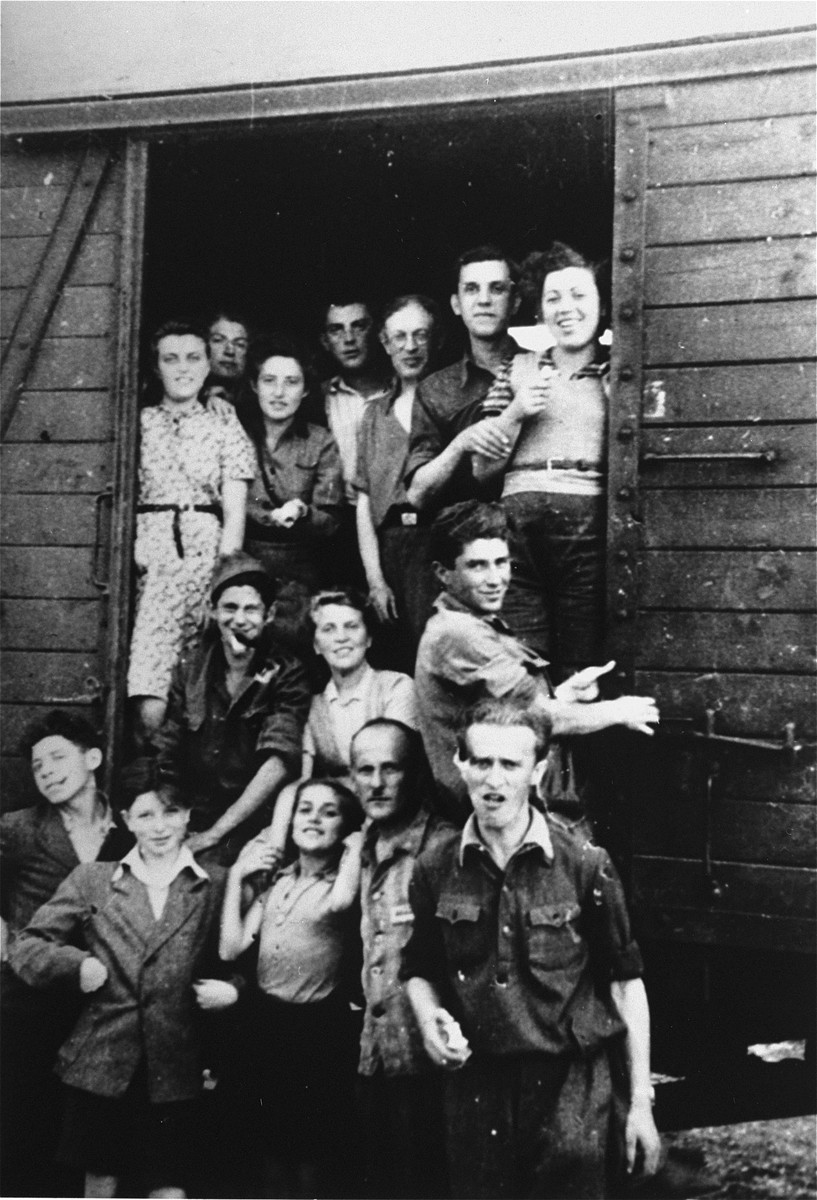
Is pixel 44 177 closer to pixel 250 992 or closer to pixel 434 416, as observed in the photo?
pixel 434 416

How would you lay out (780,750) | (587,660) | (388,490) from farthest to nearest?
(388,490), (587,660), (780,750)

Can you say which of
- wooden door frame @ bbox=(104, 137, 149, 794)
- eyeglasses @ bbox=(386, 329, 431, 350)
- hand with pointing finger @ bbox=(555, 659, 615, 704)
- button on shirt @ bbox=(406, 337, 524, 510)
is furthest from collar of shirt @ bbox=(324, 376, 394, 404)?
hand with pointing finger @ bbox=(555, 659, 615, 704)

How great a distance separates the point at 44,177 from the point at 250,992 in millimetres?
2822

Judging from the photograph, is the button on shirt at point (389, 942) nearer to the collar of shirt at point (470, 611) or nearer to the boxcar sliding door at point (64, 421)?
the collar of shirt at point (470, 611)

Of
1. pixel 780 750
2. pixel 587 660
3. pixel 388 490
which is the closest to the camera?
pixel 780 750

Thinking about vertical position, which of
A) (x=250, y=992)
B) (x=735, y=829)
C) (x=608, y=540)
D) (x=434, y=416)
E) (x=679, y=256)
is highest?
(x=679, y=256)

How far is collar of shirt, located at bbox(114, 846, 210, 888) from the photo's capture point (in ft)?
12.4

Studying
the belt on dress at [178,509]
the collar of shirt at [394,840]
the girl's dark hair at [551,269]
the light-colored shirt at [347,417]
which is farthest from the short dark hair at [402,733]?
the girl's dark hair at [551,269]

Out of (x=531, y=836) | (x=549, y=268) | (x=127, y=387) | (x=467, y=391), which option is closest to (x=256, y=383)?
(x=127, y=387)

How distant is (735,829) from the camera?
3410 millimetres

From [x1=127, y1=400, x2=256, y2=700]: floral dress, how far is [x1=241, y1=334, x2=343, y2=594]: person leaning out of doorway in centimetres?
8

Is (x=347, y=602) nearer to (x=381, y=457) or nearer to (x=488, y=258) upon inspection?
(x=381, y=457)

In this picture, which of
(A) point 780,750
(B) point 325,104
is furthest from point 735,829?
(B) point 325,104

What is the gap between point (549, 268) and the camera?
3.70m
